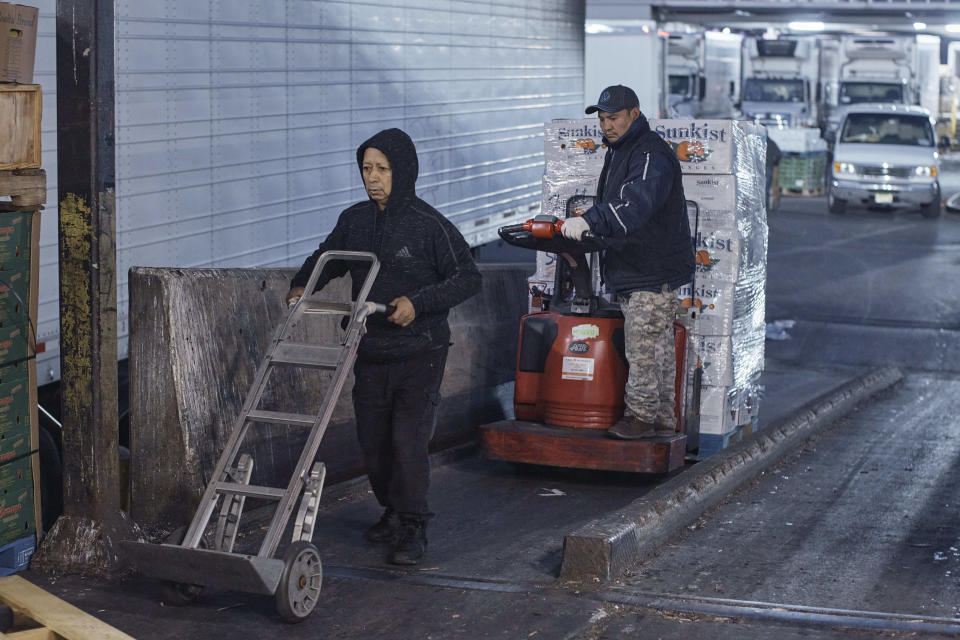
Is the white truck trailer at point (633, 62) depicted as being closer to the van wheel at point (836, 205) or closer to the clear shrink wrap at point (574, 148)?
the van wheel at point (836, 205)

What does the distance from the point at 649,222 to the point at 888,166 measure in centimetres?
2078

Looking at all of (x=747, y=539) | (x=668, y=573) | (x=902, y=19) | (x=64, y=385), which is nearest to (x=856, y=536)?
(x=747, y=539)

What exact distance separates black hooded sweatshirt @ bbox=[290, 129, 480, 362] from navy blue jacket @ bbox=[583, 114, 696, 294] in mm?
1429

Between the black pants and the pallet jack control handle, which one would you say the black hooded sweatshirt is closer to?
the black pants

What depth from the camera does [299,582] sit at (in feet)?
17.4

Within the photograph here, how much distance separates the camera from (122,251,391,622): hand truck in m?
5.14

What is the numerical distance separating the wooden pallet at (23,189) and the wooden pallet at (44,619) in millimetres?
1623

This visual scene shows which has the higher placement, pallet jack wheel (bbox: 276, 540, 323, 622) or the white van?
the white van

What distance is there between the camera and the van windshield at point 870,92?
36.2 metres

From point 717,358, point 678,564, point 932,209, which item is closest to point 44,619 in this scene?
point 678,564

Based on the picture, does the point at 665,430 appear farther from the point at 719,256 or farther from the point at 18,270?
the point at 18,270

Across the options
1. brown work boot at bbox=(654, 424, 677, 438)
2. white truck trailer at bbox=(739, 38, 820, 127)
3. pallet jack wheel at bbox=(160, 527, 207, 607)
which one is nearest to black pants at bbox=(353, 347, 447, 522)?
pallet jack wheel at bbox=(160, 527, 207, 607)

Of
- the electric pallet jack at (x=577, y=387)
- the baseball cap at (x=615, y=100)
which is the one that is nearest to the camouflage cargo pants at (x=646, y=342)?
the electric pallet jack at (x=577, y=387)

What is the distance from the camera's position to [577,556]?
5.99 m
